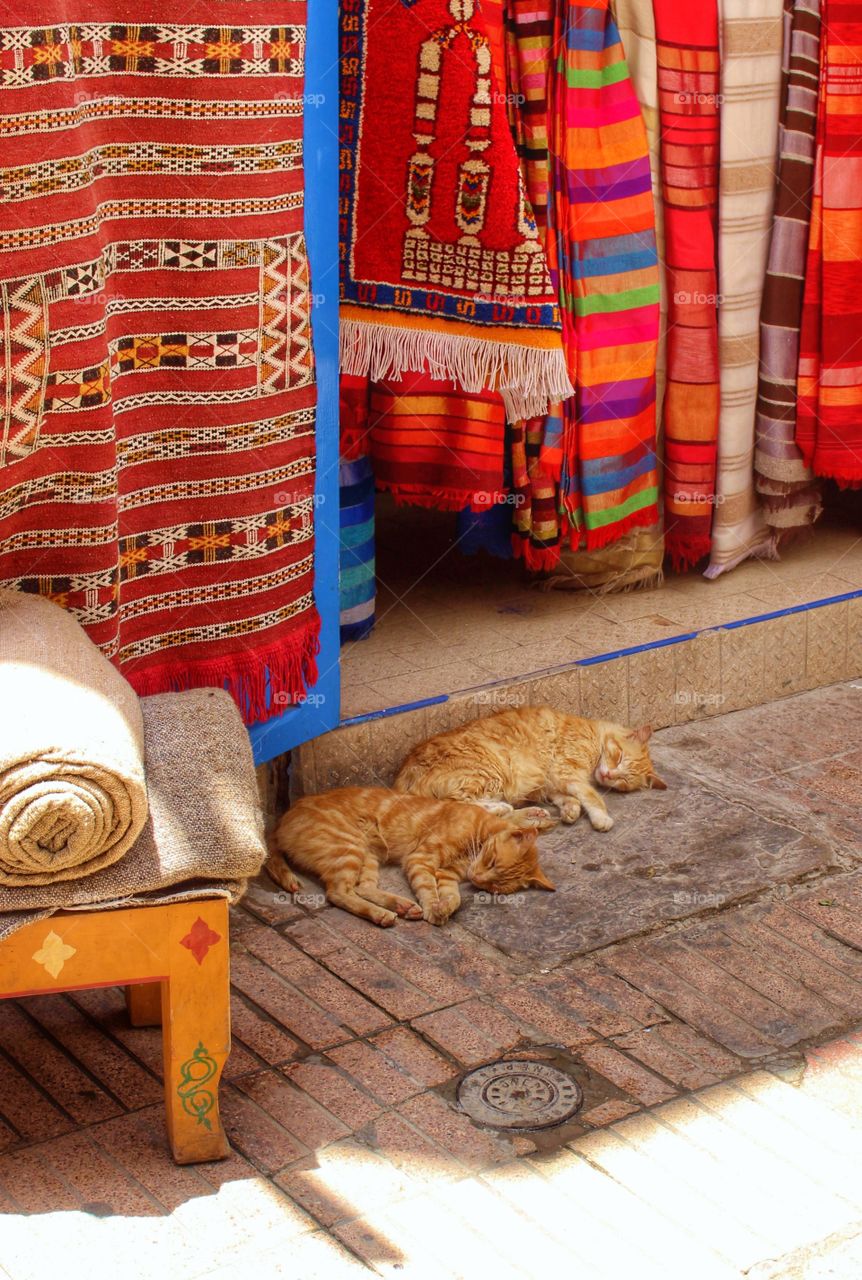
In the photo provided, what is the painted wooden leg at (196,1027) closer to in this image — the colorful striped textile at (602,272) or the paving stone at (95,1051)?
the paving stone at (95,1051)

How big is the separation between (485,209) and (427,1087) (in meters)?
→ 2.34

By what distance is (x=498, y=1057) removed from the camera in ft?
12.0

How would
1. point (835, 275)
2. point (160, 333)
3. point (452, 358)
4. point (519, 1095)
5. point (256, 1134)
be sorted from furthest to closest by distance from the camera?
point (835, 275) < point (452, 358) < point (160, 333) < point (519, 1095) < point (256, 1134)

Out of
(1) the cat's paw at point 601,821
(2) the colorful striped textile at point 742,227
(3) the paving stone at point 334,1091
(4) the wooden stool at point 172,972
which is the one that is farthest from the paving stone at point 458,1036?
(2) the colorful striped textile at point 742,227

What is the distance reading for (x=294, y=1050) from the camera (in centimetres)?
366

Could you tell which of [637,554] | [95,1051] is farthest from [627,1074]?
[637,554]

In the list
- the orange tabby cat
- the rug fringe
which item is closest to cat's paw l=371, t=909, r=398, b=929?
the orange tabby cat

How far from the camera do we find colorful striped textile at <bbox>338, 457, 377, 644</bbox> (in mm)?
4820

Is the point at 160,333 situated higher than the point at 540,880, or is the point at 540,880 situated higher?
the point at 160,333

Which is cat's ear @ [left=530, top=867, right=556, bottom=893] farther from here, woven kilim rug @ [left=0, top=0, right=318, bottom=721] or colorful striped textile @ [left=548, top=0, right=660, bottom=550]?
colorful striped textile @ [left=548, top=0, right=660, bottom=550]

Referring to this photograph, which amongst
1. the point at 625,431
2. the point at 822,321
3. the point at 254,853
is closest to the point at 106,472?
the point at 254,853

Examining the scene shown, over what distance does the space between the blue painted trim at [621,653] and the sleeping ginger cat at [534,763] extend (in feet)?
0.43

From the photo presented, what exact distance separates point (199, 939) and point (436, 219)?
2.22 m

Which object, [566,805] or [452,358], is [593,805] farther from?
[452,358]
